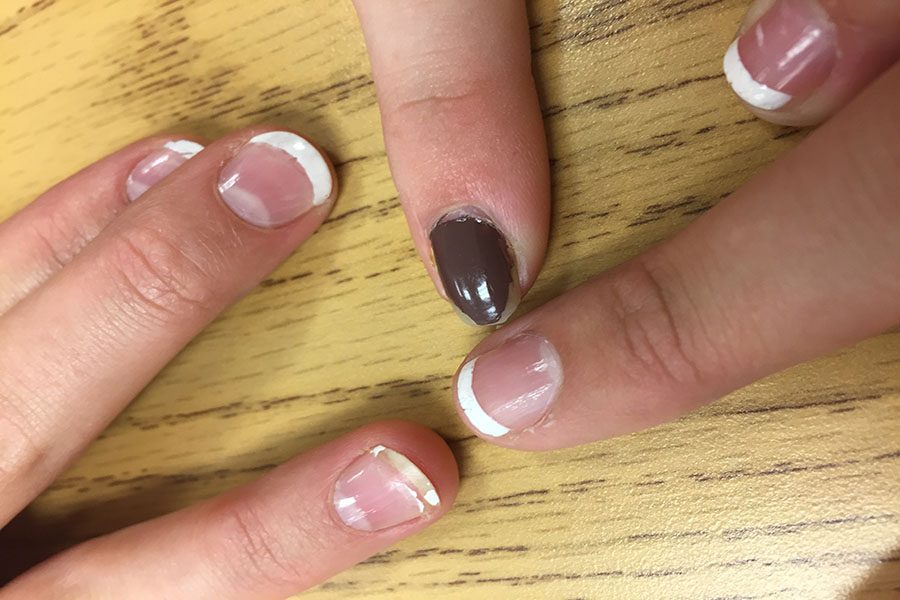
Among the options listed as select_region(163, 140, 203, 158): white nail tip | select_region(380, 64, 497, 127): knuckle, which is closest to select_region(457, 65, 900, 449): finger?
select_region(380, 64, 497, 127): knuckle

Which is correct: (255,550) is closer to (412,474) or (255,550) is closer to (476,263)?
(412,474)

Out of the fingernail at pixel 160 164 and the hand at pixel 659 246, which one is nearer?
the hand at pixel 659 246

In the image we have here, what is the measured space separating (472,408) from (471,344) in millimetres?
48

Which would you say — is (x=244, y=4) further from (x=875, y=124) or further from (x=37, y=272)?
(x=875, y=124)

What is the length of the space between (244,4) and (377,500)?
327 mm

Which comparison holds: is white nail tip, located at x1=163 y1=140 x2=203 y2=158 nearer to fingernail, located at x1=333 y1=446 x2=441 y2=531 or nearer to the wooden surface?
the wooden surface

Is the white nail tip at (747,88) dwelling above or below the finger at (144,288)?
above

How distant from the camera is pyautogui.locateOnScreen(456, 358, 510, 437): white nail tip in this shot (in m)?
0.36

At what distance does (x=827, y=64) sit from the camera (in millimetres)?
306

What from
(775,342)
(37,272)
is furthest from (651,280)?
(37,272)

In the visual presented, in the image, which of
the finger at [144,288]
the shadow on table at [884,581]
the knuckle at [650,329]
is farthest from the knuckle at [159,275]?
the shadow on table at [884,581]

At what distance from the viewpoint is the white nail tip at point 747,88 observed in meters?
0.33

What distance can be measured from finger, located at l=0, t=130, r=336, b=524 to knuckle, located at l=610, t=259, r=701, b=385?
0.64 feet

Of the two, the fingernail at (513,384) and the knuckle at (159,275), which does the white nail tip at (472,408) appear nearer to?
the fingernail at (513,384)
